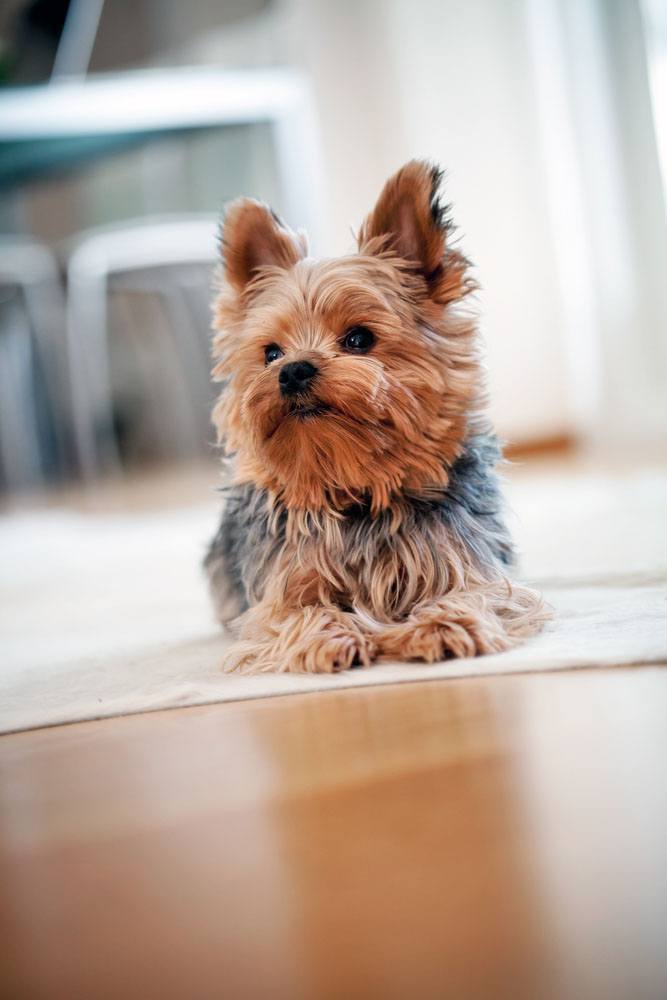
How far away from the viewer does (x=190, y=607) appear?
2873 millimetres

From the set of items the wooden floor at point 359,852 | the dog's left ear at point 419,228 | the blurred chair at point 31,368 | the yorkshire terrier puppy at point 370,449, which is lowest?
the wooden floor at point 359,852

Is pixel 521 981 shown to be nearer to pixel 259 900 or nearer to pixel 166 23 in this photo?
pixel 259 900

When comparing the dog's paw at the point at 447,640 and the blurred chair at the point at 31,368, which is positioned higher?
the blurred chair at the point at 31,368

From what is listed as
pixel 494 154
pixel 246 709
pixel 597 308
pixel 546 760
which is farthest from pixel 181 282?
pixel 546 760

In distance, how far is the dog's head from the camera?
6.17 feet

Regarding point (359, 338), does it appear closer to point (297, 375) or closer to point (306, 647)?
point (297, 375)

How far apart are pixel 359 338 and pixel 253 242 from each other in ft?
1.16

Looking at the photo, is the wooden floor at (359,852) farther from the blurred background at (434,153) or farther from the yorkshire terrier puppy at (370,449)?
the blurred background at (434,153)

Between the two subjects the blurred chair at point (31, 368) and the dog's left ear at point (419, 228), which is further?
the blurred chair at point (31, 368)

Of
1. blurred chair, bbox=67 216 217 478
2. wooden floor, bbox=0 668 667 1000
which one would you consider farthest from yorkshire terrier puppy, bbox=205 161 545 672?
blurred chair, bbox=67 216 217 478

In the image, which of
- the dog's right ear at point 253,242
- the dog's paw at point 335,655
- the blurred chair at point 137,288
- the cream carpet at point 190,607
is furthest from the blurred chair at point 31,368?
the dog's paw at point 335,655

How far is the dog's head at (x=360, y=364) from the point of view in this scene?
1.88m

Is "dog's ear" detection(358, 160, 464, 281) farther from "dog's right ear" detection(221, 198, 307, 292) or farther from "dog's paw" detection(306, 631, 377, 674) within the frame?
"dog's paw" detection(306, 631, 377, 674)

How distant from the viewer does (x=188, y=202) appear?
8.59m
